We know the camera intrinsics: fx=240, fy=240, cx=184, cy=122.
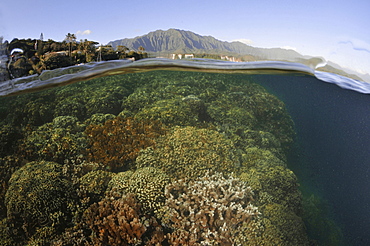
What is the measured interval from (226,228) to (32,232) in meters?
2.94

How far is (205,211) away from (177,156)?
3.37 ft

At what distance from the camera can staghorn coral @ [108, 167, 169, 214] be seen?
353cm

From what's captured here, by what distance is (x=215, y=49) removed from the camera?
6297 millimetres

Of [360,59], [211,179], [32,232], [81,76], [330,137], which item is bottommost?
[32,232]

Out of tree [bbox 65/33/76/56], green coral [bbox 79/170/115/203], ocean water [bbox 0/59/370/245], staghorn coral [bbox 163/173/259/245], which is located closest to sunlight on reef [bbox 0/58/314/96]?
ocean water [bbox 0/59/370/245]

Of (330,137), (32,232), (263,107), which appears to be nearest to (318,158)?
(330,137)

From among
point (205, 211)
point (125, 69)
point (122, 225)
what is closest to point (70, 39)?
point (125, 69)

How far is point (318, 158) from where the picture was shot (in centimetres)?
490

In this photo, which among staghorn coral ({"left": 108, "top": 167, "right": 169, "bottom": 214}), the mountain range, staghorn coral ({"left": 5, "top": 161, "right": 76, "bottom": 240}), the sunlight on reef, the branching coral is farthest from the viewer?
the mountain range

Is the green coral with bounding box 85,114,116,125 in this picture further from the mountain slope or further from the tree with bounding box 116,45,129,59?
the mountain slope

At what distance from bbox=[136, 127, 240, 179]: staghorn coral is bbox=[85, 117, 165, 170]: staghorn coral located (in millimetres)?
184

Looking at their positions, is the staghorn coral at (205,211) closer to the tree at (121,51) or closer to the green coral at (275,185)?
the green coral at (275,185)

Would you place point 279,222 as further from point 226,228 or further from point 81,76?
point 81,76

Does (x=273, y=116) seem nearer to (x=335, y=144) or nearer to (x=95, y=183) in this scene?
(x=335, y=144)
